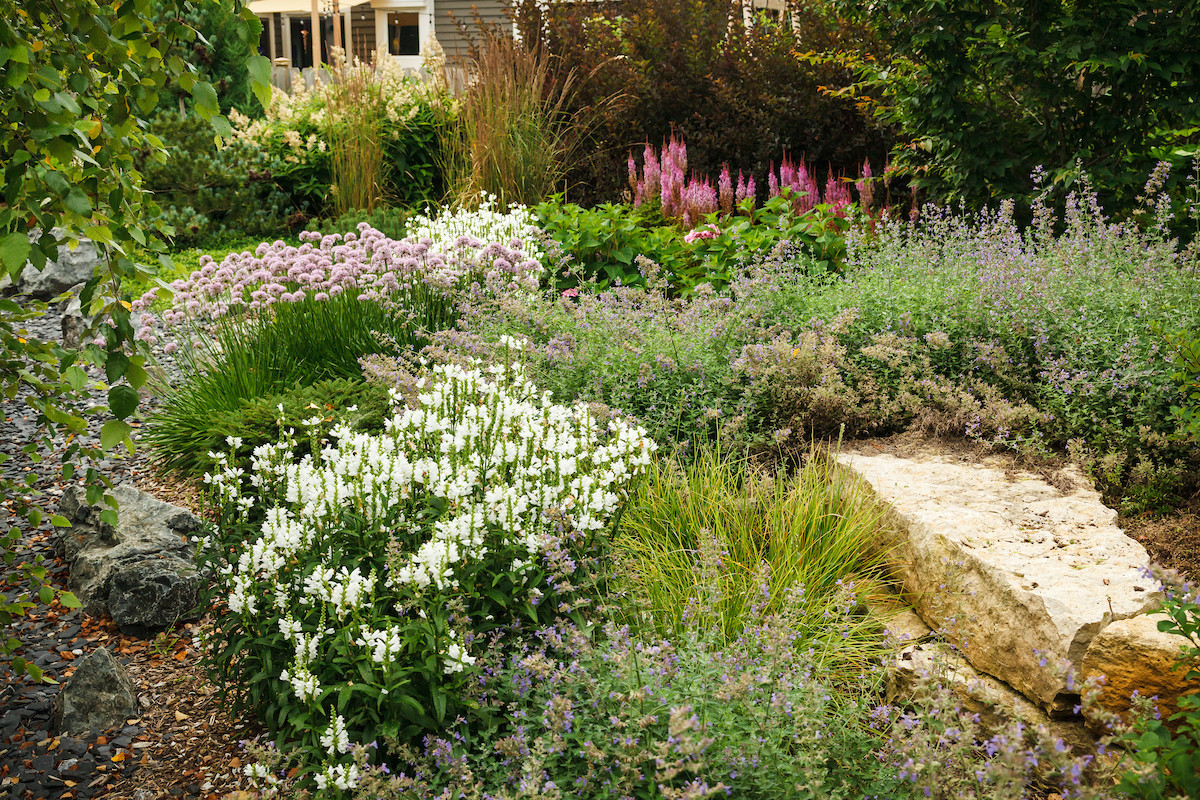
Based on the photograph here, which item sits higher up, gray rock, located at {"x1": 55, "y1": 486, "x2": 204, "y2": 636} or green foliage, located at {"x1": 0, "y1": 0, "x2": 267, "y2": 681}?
green foliage, located at {"x1": 0, "y1": 0, "x2": 267, "y2": 681}

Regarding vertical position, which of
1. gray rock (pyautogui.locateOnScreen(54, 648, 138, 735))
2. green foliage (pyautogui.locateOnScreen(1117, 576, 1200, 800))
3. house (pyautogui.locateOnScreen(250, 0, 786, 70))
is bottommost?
gray rock (pyautogui.locateOnScreen(54, 648, 138, 735))

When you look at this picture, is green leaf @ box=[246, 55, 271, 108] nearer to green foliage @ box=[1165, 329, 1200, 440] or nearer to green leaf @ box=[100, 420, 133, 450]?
green leaf @ box=[100, 420, 133, 450]

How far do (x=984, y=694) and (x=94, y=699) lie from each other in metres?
2.72

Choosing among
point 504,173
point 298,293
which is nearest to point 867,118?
point 504,173

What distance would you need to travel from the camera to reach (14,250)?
138 centimetres

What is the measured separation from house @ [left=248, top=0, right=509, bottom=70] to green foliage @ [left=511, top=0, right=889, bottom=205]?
10.8 m

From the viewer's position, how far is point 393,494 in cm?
257

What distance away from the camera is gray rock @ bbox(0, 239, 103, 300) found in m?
7.41

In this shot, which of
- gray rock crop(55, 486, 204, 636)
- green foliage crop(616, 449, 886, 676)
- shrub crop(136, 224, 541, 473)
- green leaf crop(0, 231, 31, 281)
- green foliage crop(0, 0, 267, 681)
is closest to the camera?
green leaf crop(0, 231, 31, 281)

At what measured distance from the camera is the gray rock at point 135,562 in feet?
10.8

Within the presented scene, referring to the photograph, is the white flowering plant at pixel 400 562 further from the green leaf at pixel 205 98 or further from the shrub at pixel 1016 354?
the shrub at pixel 1016 354

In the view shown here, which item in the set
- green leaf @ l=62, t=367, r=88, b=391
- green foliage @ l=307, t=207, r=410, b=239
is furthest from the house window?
green leaf @ l=62, t=367, r=88, b=391

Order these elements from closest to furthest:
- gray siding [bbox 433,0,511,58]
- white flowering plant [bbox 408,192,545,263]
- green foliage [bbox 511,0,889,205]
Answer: white flowering plant [bbox 408,192,545,263] < green foliage [bbox 511,0,889,205] < gray siding [bbox 433,0,511,58]

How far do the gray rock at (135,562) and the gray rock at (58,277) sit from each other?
4.40 meters
